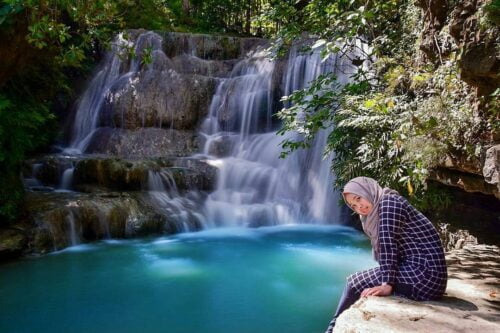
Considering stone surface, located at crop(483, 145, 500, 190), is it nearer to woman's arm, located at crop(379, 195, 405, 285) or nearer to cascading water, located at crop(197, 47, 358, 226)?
woman's arm, located at crop(379, 195, 405, 285)

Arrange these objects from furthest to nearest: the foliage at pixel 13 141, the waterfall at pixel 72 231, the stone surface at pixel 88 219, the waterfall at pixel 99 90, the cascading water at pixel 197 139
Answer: the waterfall at pixel 99 90 → the cascading water at pixel 197 139 → the waterfall at pixel 72 231 → the stone surface at pixel 88 219 → the foliage at pixel 13 141

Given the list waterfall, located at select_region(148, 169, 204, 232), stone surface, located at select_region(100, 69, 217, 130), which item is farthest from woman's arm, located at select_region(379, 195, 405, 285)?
stone surface, located at select_region(100, 69, 217, 130)

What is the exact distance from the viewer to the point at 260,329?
4.83m

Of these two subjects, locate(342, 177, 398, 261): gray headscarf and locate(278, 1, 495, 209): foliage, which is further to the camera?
locate(278, 1, 495, 209): foliage

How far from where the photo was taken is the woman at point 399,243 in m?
2.81

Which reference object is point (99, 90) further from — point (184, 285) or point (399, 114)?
point (399, 114)

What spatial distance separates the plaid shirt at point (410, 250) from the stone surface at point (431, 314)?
13 cm

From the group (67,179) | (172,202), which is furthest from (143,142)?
(172,202)

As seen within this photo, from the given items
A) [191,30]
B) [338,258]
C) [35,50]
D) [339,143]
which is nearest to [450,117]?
[339,143]

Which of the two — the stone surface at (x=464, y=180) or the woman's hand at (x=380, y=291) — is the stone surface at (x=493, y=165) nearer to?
the stone surface at (x=464, y=180)

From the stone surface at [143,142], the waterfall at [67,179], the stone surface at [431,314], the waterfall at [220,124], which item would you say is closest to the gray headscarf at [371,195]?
the stone surface at [431,314]

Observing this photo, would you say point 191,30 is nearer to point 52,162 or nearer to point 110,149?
point 110,149

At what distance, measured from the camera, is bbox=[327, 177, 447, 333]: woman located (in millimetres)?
2808

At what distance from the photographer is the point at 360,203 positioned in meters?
2.85
